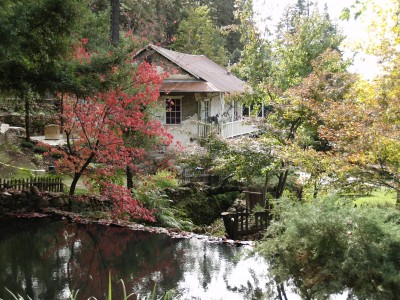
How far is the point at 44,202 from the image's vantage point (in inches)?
536

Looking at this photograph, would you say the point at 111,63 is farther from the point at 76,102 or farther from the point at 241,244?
the point at 241,244

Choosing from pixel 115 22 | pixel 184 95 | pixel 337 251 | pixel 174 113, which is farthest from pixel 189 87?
pixel 337 251

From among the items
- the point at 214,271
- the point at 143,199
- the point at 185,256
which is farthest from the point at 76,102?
the point at 214,271

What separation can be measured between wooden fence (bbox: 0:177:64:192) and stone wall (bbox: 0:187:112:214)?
33 centimetres

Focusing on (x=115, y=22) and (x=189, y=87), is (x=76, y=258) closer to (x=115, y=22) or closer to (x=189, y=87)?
(x=115, y=22)

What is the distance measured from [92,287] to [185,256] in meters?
2.48

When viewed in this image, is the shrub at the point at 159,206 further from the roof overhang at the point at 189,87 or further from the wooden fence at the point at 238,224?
the roof overhang at the point at 189,87

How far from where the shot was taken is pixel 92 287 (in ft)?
25.0

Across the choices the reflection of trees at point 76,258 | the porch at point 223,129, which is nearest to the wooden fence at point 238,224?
the reflection of trees at point 76,258

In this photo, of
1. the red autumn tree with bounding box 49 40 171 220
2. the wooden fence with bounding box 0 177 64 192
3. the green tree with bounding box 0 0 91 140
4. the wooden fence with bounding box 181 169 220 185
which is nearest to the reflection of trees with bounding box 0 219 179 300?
the wooden fence with bounding box 0 177 64 192

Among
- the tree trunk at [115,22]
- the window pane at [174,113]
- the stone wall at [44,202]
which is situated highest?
the tree trunk at [115,22]

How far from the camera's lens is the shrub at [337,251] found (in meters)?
5.81

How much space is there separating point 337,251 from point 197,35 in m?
36.4

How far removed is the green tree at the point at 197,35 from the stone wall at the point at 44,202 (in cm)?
2744
